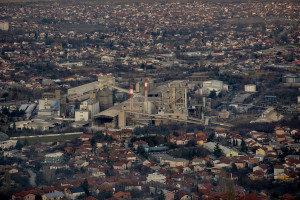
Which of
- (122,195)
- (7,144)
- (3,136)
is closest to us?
(122,195)

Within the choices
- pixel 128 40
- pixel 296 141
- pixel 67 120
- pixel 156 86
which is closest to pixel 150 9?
pixel 128 40

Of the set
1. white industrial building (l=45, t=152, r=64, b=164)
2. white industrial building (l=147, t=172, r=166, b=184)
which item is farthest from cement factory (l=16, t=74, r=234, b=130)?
white industrial building (l=147, t=172, r=166, b=184)

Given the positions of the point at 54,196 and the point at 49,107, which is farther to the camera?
the point at 49,107

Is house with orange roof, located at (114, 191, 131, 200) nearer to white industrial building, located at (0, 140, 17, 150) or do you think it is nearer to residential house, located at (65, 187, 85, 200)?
residential house, located at (65, 187, 85, 200)

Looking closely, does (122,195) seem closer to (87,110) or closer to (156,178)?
(156,178)

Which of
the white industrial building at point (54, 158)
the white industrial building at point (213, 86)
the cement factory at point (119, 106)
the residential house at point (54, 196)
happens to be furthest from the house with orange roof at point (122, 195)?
the white industrial building at point (213, 86)

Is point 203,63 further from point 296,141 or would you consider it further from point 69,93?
point 296,141

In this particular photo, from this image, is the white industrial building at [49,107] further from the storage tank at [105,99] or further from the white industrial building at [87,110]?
the storage tank at [105,99]

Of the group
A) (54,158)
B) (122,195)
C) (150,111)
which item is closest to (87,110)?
(150,111)

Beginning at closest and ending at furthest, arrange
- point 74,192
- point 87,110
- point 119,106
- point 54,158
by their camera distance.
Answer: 1. point 74,192
2. point 54,158
3. point 87,110
4. point 119,106
